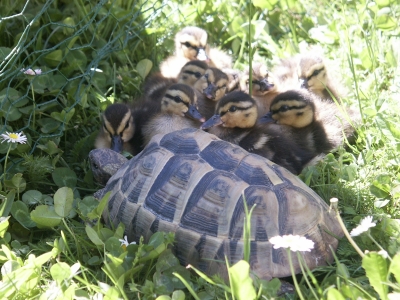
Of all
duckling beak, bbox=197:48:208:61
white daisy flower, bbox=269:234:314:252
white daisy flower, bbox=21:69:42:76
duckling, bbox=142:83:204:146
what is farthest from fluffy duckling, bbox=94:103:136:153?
white daisy flower, bbox=269:234:314:252

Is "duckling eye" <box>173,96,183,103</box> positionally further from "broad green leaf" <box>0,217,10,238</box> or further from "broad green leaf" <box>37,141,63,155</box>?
"broad green leaf" <box>0,217,10,238</box>

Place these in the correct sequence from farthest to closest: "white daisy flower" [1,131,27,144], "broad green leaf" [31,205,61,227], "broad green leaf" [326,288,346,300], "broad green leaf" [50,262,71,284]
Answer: "white daisy flower" [1,131,27,144], "broad green leaf" [31,205,61,227], "broad green leaf" [50,262,71,284], "broad green leaf" [326,288,346,300]

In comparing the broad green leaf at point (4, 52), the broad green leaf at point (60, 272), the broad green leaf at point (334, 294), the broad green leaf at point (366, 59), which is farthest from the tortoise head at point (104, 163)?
the broad green leaf at point (366, 59)

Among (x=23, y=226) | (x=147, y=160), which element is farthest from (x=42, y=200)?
(x=147, y=160)

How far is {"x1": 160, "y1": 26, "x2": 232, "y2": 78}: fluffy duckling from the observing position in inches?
180

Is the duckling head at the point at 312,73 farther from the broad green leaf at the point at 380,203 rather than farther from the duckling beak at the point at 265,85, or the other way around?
the broad green leaf at the point at 380,203

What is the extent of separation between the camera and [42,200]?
329 centimetres

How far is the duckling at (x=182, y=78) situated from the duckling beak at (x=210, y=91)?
183mm

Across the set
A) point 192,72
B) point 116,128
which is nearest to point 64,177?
point 116,128

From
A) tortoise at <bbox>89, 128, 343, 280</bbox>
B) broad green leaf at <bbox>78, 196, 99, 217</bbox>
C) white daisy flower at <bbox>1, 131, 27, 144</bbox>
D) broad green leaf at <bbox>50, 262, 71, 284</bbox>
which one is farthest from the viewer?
white daisy flower at <bbox>1, 131, 27, 144</bbox>

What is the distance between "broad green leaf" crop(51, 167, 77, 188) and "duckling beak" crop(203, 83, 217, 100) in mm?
1062

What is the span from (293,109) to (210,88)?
60 cm

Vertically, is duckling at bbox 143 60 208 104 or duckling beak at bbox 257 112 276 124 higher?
duckling at bbox 143 60 208 104

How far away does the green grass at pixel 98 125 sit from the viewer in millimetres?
2568
